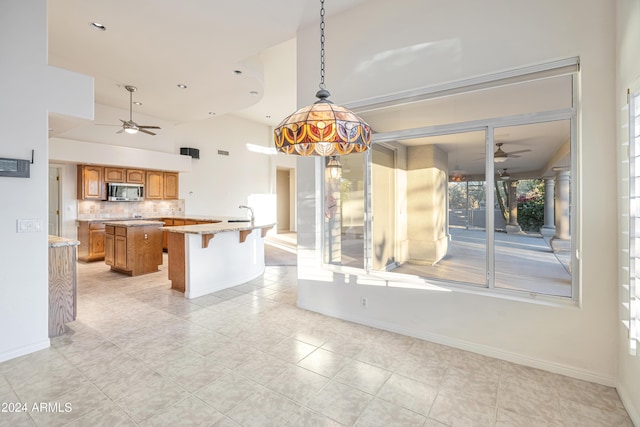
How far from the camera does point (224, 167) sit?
377 inches

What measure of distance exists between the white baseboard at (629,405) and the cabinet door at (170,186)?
28.9ft

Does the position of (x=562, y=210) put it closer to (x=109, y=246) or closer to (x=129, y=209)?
(x=109, y=246)

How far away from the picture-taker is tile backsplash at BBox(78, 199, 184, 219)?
6891 mm

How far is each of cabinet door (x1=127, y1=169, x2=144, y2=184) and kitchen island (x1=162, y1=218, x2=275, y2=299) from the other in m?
3.63

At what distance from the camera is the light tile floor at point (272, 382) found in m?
1.96

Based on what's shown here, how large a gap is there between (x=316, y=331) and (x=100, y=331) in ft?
7.63

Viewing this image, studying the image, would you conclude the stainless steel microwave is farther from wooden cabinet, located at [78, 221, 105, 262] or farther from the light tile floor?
the light tile floor

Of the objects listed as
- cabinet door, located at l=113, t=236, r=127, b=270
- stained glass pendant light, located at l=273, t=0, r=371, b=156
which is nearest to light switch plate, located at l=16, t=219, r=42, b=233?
stained glass pendant light, located at l=273, t=0, r=371, b=156

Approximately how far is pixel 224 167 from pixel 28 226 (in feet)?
23.0

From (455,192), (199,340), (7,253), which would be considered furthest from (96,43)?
(455,192)

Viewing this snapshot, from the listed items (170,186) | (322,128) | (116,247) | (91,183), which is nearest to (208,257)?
(116,247)

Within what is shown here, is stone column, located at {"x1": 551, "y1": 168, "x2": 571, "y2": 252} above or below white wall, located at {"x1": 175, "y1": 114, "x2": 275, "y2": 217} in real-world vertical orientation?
below

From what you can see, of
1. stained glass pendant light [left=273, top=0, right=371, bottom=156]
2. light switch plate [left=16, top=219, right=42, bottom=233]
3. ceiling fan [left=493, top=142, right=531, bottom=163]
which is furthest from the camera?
ceiling fan [left=493, top=142, right=531, bottom=163]

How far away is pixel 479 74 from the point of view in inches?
108
